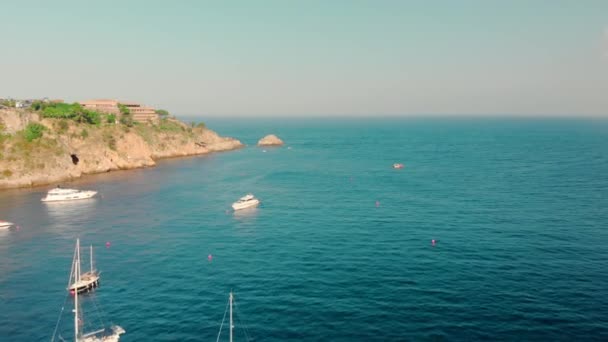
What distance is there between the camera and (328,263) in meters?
84.5

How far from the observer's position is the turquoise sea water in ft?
205

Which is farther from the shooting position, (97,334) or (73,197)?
(73,197)

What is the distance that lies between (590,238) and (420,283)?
4751cm

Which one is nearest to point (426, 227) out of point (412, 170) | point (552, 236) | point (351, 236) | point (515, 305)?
point (351, 236)

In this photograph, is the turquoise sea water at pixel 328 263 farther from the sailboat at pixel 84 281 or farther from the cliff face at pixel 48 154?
the cliff face at pixel 48 154

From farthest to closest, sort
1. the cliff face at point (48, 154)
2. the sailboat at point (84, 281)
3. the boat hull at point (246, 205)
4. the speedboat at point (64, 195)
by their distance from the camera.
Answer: the cliff face at point (48, 154), the speedboat at point (64, 195), the boat hull at point (246, 205), the sailboat at point (84, 281)

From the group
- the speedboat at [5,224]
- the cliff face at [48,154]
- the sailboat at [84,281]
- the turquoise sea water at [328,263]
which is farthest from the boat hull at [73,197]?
the sailboat at [84,281]

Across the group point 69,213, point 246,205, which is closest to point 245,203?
point 246,205

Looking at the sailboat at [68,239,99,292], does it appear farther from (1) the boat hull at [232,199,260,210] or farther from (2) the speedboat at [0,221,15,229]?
(1) the boat hull at [232,199,260,210]

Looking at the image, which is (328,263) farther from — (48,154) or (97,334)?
(48,154)

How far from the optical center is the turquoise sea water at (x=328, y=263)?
2456 inches

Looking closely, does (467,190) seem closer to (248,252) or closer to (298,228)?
(298,228)

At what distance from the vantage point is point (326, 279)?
253ft

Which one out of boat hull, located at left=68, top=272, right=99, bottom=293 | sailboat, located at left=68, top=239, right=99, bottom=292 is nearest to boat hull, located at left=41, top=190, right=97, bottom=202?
sailboat, located at left=68, top=239, right=99, bottom=292
